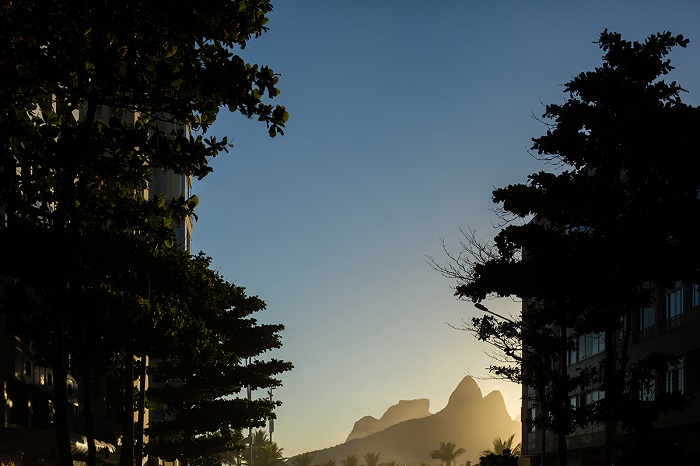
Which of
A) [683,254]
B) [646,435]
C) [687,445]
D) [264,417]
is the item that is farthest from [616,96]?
[264,417]

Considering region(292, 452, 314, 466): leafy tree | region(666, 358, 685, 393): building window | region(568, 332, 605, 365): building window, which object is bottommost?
region(292, 452, 314, 466): leafy tree

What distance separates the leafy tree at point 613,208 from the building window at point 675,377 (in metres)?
12.2

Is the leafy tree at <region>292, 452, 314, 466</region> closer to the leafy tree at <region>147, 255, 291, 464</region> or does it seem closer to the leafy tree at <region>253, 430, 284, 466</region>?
the leafy tree at <region>253, 430, 284, 466</region>

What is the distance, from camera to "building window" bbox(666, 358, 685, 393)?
41.2 m

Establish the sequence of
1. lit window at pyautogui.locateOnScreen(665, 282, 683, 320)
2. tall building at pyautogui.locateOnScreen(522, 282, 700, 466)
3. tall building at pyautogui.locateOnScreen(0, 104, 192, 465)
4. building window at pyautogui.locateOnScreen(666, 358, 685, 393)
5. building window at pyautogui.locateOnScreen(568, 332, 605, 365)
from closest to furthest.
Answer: tall building at pyautogui.locateOnScreen(0, 104, 192, 465), tall building at pyautogui.locateOnScreen(522, 282, 700, 466), building window at pyautogui.locateOnScreen(666, 358, 685, 393), lit window at pyautogui.locateOnScreen(665, 282, 683, 320), building window at pyautogui.locateOnScreen(568, 332, 605, 365)

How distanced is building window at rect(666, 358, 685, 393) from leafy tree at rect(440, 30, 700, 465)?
12.2 m

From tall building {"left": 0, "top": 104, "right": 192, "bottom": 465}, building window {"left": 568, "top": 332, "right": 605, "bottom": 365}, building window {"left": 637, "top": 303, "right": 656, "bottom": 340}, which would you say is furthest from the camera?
building window {"left": 568, "top": 332, "right": 605, "bottom": 365}

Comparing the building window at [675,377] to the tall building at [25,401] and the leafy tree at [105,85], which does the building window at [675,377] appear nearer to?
the tall building at [25,401]

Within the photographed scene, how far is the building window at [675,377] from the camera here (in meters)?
41.2

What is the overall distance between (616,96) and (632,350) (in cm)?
2293

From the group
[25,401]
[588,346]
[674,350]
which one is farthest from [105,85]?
[588,346]

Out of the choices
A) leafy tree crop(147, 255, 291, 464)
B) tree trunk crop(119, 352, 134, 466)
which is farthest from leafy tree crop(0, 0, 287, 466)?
leafy tree crop(147, 255, 291, 464)

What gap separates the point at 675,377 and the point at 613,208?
55.0ft

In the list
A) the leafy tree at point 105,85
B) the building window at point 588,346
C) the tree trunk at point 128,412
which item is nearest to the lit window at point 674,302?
the building window at point 588,346
